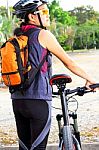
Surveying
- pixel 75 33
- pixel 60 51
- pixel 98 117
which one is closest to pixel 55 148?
pixel 60 51

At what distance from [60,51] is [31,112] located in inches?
20.1

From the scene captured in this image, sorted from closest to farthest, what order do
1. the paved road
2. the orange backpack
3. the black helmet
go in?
the orange backpack < the black helmet < the paved road

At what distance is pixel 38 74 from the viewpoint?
2.92 m

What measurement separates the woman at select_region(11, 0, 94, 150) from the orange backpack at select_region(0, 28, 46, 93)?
0.04 meters

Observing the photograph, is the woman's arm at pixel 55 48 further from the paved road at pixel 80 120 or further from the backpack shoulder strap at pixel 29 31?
the paved road at pixel 80 120

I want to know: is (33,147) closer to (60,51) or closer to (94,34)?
(60,51)

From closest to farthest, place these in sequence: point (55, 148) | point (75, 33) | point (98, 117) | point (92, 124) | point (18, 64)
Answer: point (18, 64) → point (55, 148) → point (92, 124) → point (98, 117) → point (75, 33)

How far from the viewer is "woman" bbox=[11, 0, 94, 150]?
2908 mm

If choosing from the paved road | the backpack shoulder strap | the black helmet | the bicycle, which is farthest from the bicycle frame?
the paved road

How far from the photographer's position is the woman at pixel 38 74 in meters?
2.91

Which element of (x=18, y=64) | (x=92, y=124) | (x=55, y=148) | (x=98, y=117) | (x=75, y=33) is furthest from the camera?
(x=75, y=33)

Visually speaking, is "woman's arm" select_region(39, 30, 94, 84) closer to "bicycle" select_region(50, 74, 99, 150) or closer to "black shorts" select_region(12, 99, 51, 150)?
"bicycle" select_region(50, 74, 99, 150)

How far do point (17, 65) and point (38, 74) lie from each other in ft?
0.57

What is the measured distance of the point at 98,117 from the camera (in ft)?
26.9
